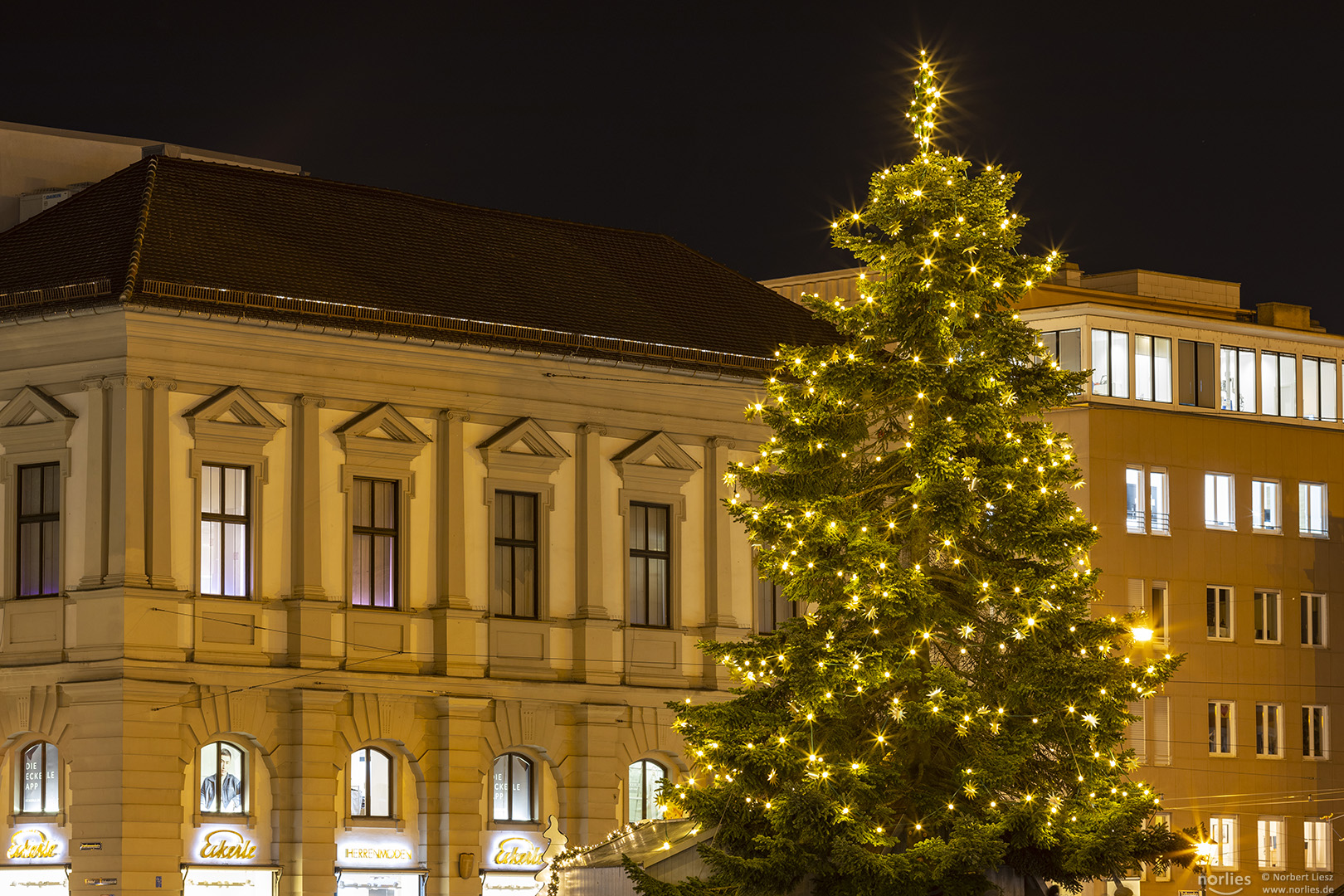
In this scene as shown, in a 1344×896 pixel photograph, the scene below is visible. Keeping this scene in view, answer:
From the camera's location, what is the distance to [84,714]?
4803 centimetres

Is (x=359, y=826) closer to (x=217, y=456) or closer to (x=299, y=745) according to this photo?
(x=299, y=745)

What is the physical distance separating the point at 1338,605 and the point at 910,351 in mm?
43388

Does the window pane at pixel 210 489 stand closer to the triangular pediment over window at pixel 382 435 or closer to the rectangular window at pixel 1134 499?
the triangular pediment over window at pixel 382 435

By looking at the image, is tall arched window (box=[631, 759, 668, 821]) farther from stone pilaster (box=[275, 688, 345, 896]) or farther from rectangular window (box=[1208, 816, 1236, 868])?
rectangular window (box=[1208, 816, 1236, 868])

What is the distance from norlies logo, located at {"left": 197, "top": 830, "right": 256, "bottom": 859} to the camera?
48562 mm

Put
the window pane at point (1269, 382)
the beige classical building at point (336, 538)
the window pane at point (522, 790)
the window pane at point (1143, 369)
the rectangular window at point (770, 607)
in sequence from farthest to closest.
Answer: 1. the window pane at point (1269, 382)
2. the window pane at point (1143, 369)
3. the rectangular window at point (770, 607)
4. the window pane at point (522, 790)
5. the beige classical building at point (336, 538)

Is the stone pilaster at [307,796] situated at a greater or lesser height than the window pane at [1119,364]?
lesser

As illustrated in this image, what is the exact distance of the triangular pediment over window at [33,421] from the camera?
49.1 metres

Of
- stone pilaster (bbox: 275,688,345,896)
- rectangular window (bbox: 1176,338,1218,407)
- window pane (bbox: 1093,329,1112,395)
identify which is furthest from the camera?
rectangular window (bbox: 1176,338,1218,407)

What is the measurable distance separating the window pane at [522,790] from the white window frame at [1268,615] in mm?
28207

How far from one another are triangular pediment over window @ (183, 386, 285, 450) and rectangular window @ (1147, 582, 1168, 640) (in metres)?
29.8

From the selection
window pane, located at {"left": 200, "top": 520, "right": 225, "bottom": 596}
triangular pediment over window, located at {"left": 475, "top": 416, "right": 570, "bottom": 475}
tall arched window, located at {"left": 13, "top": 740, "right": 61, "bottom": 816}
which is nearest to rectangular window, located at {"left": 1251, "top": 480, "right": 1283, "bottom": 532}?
triangular pediment over window, located at {"left": 475, "top": 416, "right": 570, "bottom": 475}

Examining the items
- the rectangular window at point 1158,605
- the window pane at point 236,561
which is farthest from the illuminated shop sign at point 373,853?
the rectangular window at point 1158,605

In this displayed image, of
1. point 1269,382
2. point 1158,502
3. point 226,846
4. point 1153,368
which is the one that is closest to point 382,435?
Answer: point 226,846
